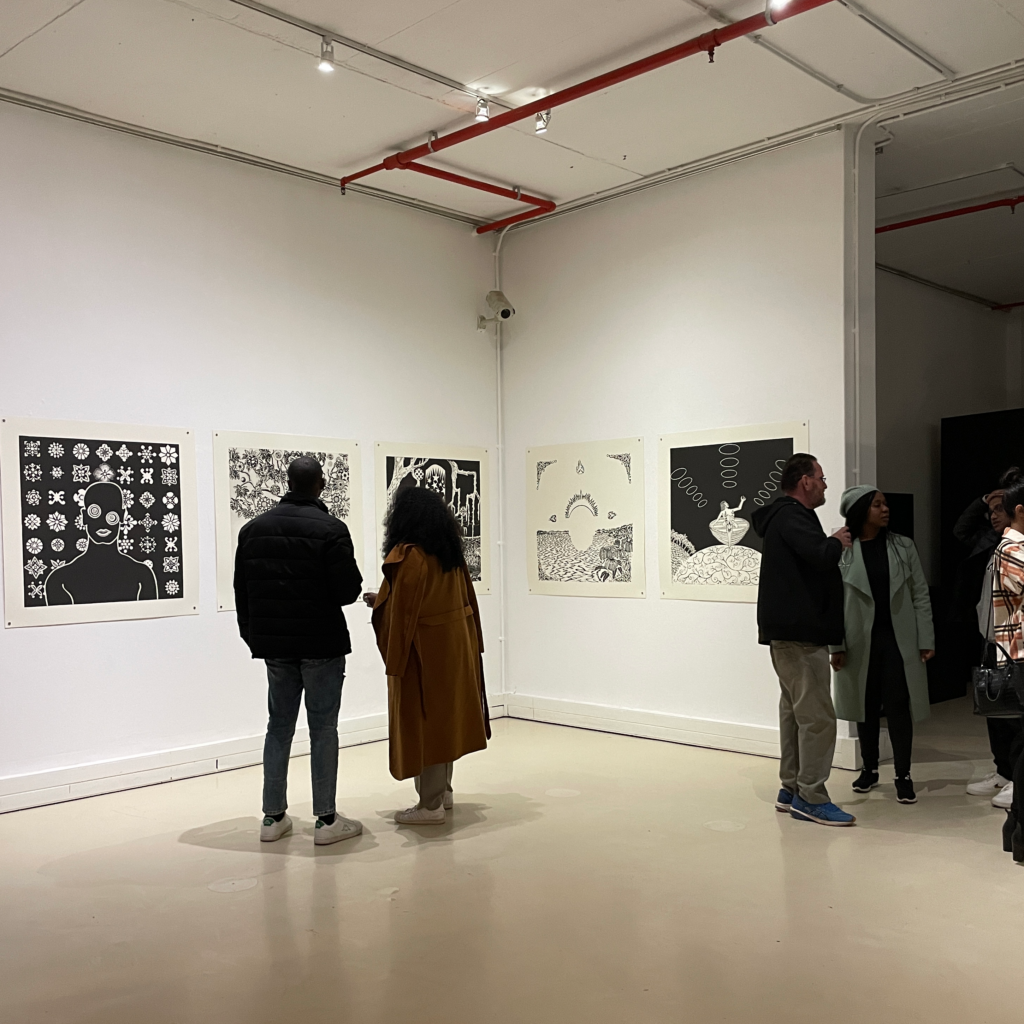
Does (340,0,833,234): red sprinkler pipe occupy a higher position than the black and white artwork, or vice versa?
(340,0,833,234): red sprinkler pipe

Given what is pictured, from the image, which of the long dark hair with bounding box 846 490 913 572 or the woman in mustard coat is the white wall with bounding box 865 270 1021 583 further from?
the woman in mustard coat

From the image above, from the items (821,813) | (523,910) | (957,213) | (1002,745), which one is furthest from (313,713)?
(957,213)

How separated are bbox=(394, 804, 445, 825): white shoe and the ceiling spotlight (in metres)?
3.44

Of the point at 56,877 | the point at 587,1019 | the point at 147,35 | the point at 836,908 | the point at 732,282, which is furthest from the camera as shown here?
the point at 732,282

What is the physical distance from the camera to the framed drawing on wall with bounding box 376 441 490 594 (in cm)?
693

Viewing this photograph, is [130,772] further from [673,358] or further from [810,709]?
[673,358]

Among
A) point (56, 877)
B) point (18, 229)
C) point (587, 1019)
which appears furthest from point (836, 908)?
point (18, 229)

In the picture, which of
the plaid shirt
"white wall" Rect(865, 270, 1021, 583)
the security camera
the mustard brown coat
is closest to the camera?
the plaid shirt

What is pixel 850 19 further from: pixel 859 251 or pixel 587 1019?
pixel 587 1019

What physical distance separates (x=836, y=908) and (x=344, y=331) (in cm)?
461

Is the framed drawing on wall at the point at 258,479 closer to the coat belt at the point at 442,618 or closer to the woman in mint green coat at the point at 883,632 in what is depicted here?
the coat belt at the point at 442,618

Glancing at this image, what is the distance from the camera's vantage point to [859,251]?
579 centimetres

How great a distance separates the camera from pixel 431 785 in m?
4.68

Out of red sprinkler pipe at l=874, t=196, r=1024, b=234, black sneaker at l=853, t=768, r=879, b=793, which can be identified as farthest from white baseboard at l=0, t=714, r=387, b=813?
red sprinkler pipe at l=874, t=196, r=1024, b=234
